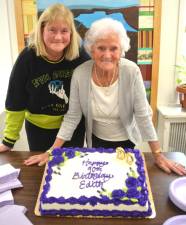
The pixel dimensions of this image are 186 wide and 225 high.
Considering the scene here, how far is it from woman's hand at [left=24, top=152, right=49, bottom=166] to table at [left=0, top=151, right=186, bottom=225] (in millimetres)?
24

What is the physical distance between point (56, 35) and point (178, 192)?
98cm

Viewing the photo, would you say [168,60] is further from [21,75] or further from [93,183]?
[93,183]

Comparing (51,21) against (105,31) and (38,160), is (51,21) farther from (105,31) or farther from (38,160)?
(38,160)

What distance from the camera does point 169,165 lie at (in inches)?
54.5

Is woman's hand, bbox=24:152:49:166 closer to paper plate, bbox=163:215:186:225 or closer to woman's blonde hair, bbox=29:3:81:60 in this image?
woman's blonde hair, bbox=29:3:81:60

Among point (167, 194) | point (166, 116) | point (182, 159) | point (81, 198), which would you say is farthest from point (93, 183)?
point (166, 116)

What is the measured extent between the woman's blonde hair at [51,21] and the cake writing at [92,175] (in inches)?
27.4

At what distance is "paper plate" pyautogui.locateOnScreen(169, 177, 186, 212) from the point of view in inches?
43.4

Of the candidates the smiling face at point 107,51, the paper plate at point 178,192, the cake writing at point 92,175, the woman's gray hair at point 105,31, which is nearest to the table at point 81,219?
the paper plate at point 178,192

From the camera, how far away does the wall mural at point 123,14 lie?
2.58 meters

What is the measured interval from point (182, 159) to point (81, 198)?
66 centimetres

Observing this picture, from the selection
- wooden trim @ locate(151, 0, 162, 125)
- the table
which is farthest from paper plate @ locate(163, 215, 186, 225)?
wooden trim @ locate(151, 0, 162, 125)

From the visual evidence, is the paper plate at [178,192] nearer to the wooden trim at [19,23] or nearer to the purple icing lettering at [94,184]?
the purple icing lettering at [94,184]

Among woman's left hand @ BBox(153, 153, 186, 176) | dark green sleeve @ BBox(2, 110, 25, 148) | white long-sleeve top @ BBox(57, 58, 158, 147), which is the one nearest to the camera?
woman's left hand @ BBox(153, 153, 186, 176)
